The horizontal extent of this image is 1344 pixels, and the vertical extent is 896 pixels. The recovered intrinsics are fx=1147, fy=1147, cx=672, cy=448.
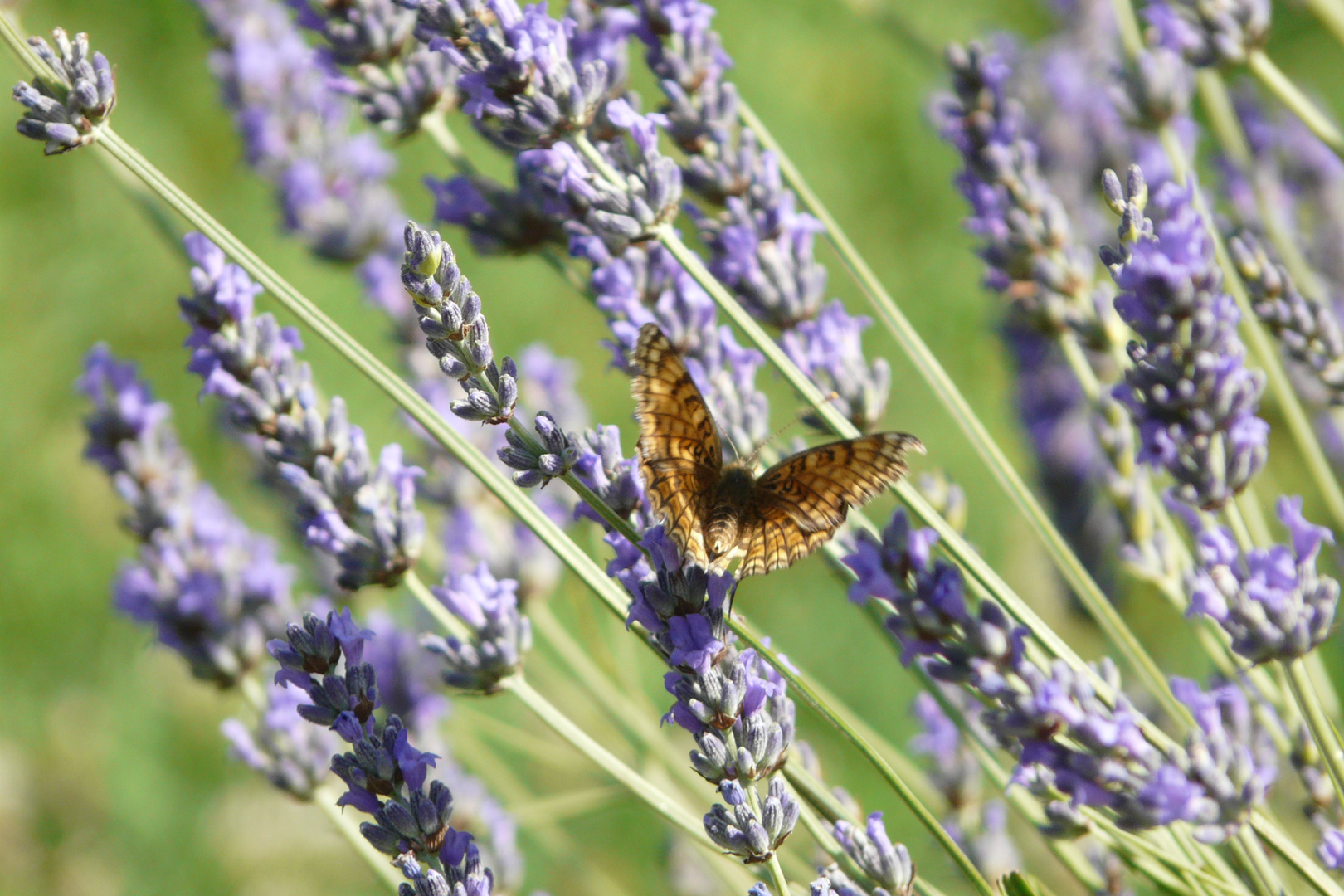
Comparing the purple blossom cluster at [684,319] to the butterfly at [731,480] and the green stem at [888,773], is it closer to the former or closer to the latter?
the butterfly at [731,480]

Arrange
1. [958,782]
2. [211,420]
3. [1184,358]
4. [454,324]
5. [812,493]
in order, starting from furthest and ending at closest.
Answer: [211,420] → [958,782] → [812,493] → [1184,358] → [454,324]

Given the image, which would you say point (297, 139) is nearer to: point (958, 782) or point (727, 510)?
point (727, 510)

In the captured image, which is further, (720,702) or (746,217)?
(746,217)

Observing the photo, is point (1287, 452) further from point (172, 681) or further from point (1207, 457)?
point (172, 681)

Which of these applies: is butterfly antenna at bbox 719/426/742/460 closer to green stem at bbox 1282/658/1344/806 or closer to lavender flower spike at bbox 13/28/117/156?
green stem at bbox 1282/658/1344/806

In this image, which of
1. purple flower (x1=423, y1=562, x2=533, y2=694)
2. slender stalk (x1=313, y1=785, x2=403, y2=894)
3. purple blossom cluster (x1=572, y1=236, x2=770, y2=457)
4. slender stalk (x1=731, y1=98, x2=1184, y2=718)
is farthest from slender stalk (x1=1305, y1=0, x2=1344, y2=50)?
slender stalk (x1=313, y1=785, x2=403, y2=894)

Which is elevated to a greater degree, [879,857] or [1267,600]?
[1267,600]

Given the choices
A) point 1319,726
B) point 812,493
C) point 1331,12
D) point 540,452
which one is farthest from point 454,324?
point 1331,12
